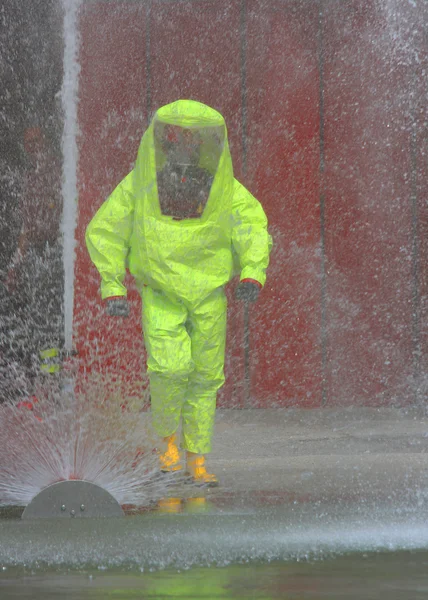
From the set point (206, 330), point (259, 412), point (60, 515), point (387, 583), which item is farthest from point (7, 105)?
point (387, 583)

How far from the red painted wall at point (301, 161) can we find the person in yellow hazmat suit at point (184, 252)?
217 cm

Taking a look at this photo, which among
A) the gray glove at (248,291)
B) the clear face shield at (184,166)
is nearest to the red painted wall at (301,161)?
the clear face shield at (184,166)

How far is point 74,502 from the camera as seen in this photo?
13.0ft

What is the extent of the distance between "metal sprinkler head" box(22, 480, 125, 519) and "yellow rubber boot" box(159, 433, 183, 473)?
36.5 inches

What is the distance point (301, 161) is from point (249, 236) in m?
2.41

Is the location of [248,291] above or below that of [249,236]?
below

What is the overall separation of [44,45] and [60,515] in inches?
156

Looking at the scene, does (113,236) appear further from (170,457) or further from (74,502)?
(74,502)

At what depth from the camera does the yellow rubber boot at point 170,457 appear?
4.90 meters

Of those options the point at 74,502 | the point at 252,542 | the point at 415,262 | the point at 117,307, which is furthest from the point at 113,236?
the point at 415,262

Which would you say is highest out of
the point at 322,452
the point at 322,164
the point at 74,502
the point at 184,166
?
the point at 184,166

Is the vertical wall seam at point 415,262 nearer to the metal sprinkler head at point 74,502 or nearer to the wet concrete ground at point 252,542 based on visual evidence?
the wet concrete ground at point 252,542

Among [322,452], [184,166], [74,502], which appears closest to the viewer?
[74,502]

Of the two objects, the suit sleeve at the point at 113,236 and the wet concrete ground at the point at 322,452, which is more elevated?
the suit sleeve at the point at 113,236
